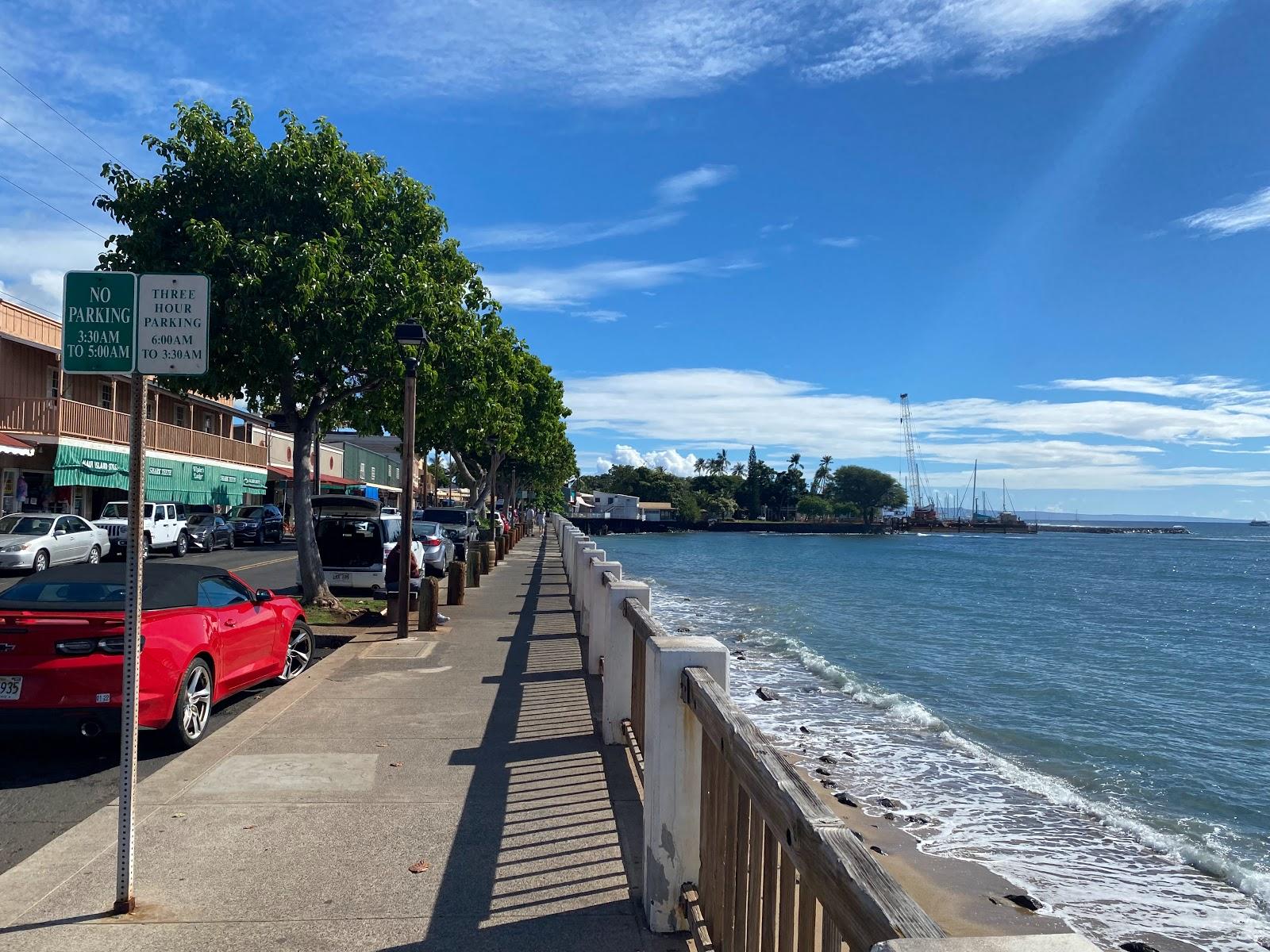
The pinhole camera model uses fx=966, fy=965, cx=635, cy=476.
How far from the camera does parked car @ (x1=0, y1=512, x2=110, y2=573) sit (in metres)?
22.2

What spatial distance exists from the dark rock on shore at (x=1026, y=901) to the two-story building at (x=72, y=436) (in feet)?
77.3

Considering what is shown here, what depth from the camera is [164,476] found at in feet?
123

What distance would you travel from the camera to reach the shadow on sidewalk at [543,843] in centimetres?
415

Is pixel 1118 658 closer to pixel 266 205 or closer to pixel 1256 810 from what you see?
pixel 1256 810

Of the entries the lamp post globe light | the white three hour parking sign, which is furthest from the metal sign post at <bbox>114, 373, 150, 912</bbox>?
the lamp post globe light

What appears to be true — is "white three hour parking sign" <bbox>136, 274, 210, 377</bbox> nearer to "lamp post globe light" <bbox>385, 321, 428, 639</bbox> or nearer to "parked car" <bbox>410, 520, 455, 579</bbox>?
"lamp post globe light" <bbox>385, 321, 428, 639</bbox>

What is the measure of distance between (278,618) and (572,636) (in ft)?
14.7

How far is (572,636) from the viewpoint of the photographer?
12.8m

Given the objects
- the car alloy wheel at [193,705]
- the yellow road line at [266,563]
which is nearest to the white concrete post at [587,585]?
the car alloy wheel at [193,705]

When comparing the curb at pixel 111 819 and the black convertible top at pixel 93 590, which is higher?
the black convertible top at pixel 93 590

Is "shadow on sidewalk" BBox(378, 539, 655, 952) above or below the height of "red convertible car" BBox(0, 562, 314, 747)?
below

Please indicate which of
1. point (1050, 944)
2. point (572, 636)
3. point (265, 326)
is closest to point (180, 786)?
point (1050, 944)

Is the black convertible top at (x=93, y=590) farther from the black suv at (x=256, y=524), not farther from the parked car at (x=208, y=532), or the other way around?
the black suv at (x=256, y=524)

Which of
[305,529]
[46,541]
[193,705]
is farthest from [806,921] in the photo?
[46,541]
